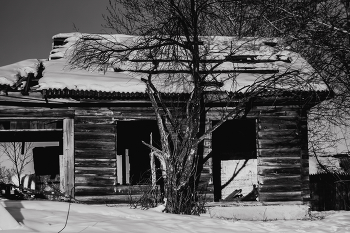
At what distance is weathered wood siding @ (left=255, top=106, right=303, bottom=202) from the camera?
1281 centimetres

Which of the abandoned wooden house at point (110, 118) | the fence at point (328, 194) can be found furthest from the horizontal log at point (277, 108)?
the fence at point (328, 194)

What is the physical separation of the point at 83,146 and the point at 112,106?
4.24 ft

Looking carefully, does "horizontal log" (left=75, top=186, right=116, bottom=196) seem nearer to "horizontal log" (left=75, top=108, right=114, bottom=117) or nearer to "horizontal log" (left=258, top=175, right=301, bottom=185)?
"horizontal log" (left=75, top=108, right=114, bottom=117)

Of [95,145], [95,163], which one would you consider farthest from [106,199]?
[95,145]

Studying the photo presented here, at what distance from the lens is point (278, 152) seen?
508 inches

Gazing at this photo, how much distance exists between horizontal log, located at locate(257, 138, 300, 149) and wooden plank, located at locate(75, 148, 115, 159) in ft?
13.3

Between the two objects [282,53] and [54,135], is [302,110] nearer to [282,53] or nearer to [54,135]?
[282,53]

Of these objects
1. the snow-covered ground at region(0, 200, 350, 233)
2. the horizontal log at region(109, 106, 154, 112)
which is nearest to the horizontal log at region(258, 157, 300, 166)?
the horizontal log at region(109, 106, 154, 112)

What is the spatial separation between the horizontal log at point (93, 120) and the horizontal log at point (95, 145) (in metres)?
0.53

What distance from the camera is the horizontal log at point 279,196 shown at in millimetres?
12750

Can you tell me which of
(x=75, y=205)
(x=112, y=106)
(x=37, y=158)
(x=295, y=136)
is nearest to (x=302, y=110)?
(x=295, y=136)

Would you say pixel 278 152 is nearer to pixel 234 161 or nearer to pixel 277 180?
pixel 277 180

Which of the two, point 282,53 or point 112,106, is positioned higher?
point 282,53

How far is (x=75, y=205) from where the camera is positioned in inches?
295
